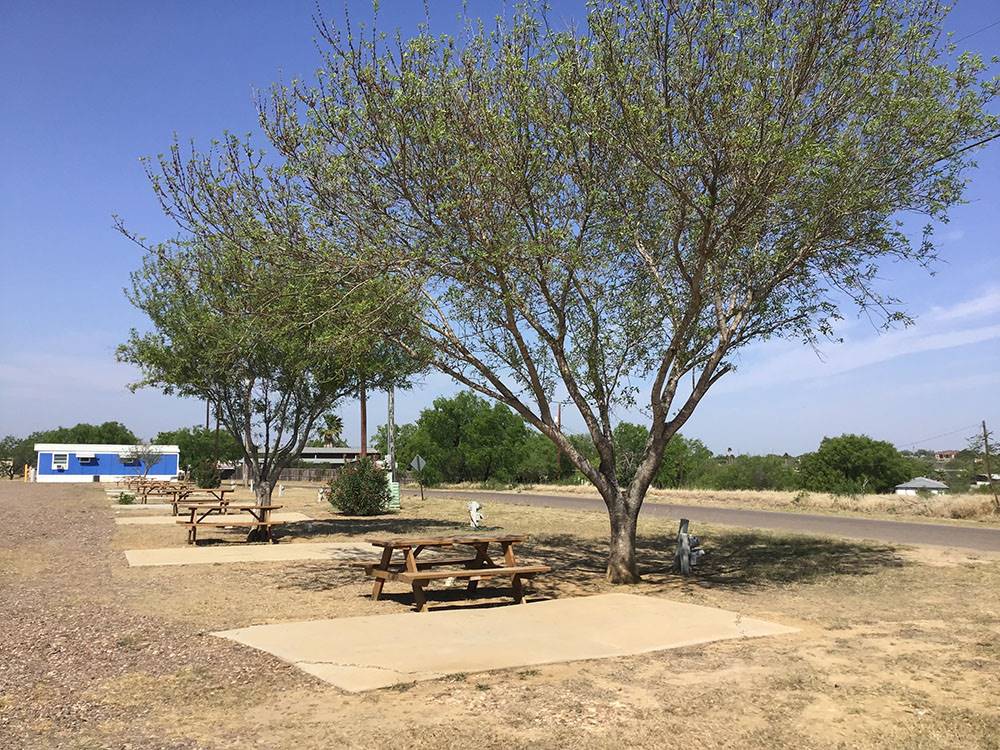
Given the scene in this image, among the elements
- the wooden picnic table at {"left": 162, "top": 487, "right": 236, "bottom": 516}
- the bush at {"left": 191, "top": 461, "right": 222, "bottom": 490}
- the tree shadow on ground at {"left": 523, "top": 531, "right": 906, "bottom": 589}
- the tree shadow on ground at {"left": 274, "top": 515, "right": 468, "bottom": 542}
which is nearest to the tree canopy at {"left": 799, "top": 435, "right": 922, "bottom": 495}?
the bush at {"left": 191, "top": 461, "right": 222, "bottom": 490}

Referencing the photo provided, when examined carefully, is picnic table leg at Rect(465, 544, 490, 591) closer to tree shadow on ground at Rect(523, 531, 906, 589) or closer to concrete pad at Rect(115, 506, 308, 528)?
tree shadow on ground at Rect(523, 531, 906, 589)

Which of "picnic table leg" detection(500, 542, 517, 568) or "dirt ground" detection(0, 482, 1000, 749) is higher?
"picnic table leg" detection(500, 542, 517, 568)

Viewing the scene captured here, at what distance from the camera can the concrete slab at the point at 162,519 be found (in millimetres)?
23609

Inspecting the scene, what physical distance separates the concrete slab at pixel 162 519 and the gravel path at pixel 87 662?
10.9 m

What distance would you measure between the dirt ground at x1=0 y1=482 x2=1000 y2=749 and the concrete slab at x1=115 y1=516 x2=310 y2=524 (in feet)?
34.9

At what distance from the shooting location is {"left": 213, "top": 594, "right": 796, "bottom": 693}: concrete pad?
689cm

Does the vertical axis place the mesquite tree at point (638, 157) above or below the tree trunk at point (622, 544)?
above

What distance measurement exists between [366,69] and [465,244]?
2507 mm

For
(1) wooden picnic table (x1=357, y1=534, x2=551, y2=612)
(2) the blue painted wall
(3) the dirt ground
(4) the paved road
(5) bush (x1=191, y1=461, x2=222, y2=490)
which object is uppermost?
(2) the blue painted wall

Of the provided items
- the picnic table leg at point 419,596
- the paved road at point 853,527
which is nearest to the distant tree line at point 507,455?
the paved road at point 853,527

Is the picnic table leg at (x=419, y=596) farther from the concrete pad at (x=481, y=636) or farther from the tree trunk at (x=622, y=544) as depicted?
the tree trunk at (x=622, y=544)

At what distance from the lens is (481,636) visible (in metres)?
8.19

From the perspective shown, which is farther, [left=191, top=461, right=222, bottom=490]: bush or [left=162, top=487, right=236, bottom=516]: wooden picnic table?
[left=191, top=461, right=222, bottom=490]: bush

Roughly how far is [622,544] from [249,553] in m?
7.57
